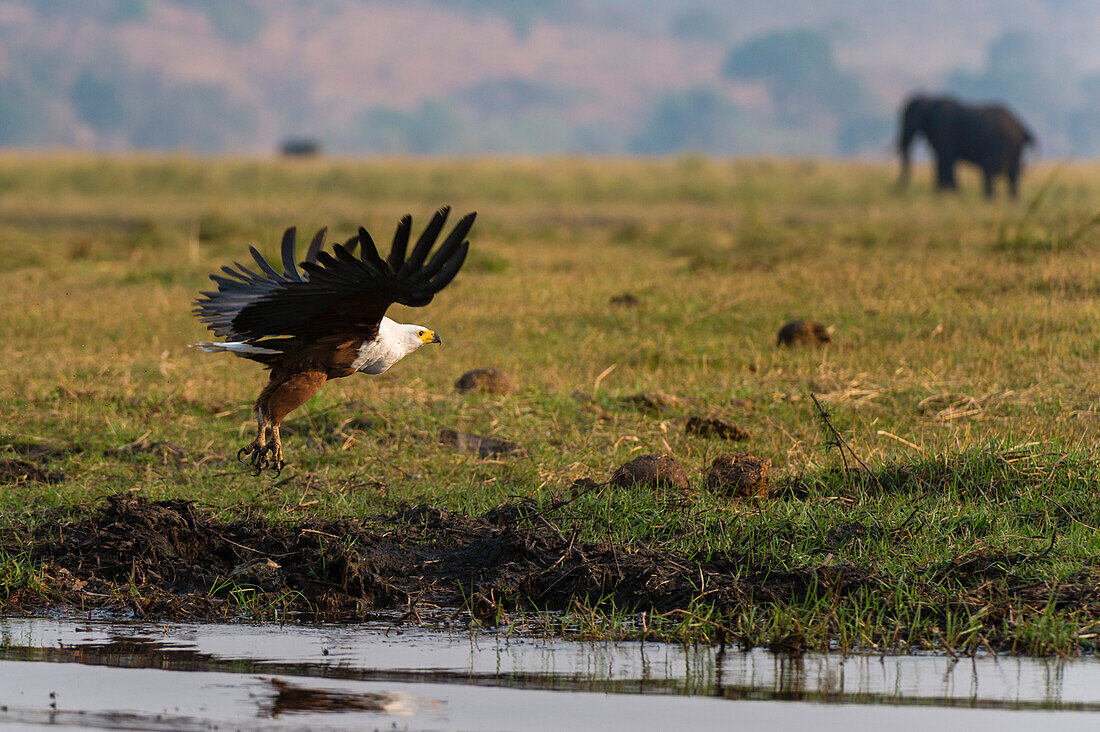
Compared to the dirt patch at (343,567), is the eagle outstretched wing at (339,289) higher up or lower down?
higher up

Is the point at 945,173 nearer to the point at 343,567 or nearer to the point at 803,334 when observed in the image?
the point at 803,334

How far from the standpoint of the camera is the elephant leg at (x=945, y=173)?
26500mm

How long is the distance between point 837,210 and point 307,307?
19.6 metres

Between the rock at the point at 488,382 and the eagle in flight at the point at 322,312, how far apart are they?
1919 mm

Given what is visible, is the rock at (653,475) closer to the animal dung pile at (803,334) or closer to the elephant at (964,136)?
the animal dung pile at (803,334)

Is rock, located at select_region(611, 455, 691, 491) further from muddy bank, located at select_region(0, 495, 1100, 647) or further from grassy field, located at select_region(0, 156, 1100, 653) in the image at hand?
muddy bank, located at select_region(0, 495, 1100, 647)

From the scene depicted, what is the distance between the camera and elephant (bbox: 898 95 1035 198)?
25.8 meters

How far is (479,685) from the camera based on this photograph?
13.6ft

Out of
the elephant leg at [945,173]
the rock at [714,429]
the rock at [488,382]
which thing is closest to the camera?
the rock at [714,429]

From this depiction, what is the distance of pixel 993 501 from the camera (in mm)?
5844

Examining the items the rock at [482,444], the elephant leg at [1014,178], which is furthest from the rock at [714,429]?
the elephant leg at [1014,178]

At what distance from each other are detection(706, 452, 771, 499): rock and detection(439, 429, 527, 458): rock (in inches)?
47.2

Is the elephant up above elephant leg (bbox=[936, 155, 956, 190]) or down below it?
above

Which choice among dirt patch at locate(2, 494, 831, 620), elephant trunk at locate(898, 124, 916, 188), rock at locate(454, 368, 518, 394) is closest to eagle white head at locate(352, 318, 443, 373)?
dirt patch at locate(2, 494, 831, 620)
